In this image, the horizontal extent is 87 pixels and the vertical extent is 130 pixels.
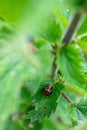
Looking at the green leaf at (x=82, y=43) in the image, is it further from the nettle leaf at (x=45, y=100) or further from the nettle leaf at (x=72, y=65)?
the nettle leaf at (x=45, y=100)

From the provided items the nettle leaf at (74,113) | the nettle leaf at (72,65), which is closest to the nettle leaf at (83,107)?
the nettle leaf at (74,113)

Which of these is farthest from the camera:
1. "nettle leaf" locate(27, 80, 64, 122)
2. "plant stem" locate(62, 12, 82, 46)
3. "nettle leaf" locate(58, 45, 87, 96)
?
"nettle leaf" locate(27, 80, 64, 122)

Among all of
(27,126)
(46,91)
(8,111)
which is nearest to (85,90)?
(46,91)

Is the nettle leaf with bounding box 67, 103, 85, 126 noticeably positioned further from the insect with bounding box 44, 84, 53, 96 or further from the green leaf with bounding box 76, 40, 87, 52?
the green leaf with bounding box 76, 40, 87, 52

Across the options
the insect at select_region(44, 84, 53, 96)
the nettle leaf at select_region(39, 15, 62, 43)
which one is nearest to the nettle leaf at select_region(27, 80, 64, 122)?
the insect at select_region(44, 84, 53, 96)

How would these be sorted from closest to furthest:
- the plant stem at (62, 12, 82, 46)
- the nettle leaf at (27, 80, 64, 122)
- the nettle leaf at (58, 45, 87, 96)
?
1. the plant stem at (62, 12, 82, 46)
2. the nettle leaf at (58, 45, 87, 96)
3. the nettle leaf at (27, 80, 64, 122)

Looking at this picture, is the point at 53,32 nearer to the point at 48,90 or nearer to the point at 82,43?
the point at 82,43

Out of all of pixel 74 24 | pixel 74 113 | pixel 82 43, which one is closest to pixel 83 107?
pixel 74 113

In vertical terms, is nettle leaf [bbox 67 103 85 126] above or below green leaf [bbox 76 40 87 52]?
below

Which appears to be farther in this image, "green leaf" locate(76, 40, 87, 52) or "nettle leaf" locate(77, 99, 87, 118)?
"nettle leaf" locate(77, 99, 87, 118)
